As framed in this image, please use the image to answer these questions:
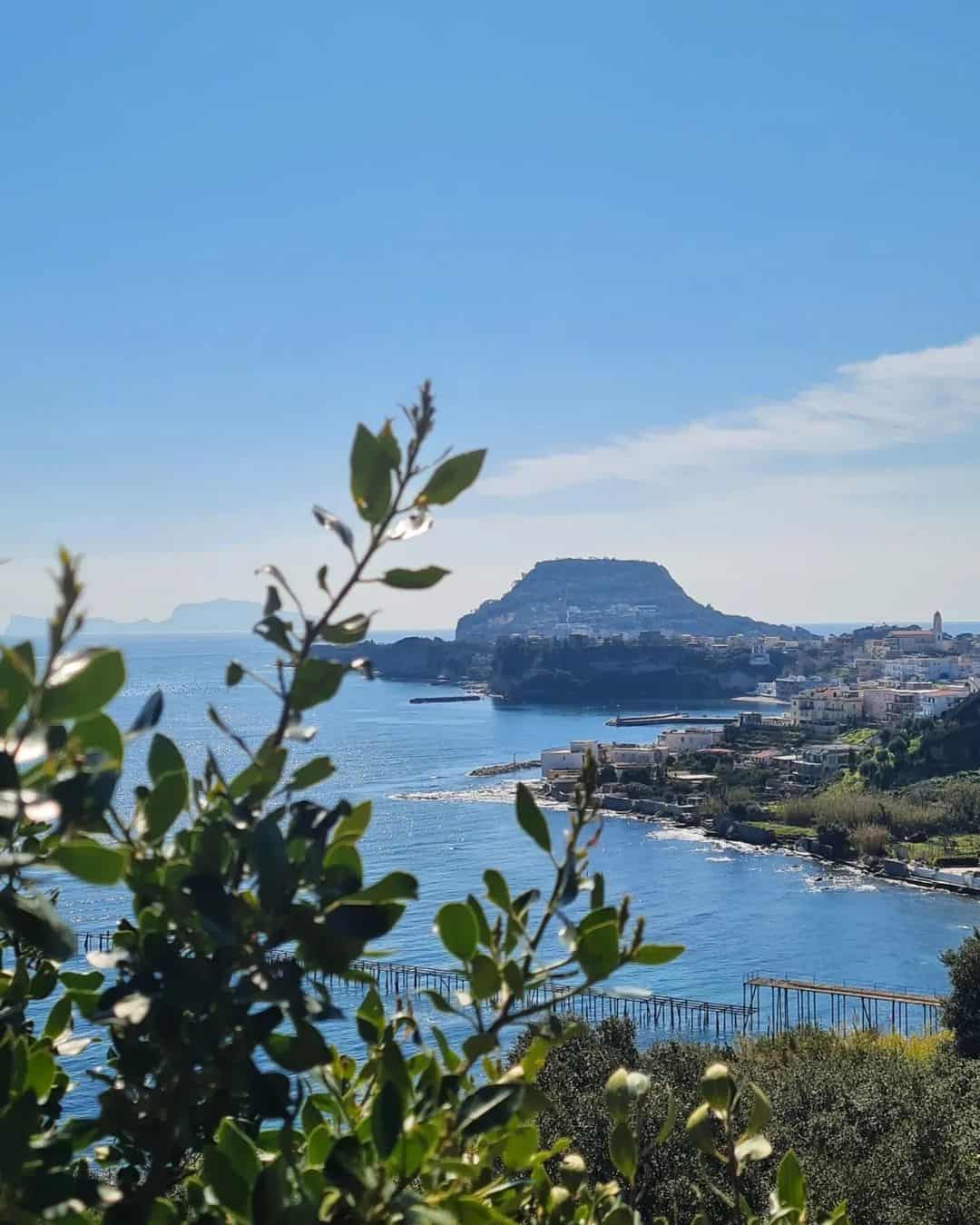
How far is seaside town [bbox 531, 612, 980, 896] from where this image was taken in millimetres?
33906

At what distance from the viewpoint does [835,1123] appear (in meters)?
9.42

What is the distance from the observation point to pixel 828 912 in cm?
2775

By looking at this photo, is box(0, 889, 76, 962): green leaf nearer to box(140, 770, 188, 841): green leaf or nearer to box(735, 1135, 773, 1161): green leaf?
box(140, 770, 188, 841): green leaf

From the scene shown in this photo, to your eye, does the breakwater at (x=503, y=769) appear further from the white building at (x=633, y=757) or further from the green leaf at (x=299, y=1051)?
the green leaf at (x=299, y=1051)

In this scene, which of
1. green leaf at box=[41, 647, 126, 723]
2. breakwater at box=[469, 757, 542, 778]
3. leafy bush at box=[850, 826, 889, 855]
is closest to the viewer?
green leaf at box=[41, 647, 126, 723]

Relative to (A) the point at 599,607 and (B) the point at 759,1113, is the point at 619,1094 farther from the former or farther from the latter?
(A) the point at 599,607

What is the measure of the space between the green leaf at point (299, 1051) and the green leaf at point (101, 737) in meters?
0.26

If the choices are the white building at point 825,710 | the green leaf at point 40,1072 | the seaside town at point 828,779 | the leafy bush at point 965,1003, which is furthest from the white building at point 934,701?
the green leaf at point 40,1072

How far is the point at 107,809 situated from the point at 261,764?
0.12 meters

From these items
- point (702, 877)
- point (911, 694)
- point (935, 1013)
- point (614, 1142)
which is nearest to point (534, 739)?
point (911, 694)

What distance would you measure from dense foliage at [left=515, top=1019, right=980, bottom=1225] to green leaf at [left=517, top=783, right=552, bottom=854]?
5321 millimetres

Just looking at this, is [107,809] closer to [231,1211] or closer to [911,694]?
[231,1211]

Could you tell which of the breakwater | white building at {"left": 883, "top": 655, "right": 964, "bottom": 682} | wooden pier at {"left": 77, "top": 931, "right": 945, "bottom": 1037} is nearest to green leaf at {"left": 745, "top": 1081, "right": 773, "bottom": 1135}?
wooden pier at {"left": 77, "top": 931, "right": 945, "bottom": 1037}

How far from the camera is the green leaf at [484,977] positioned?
961 mm
